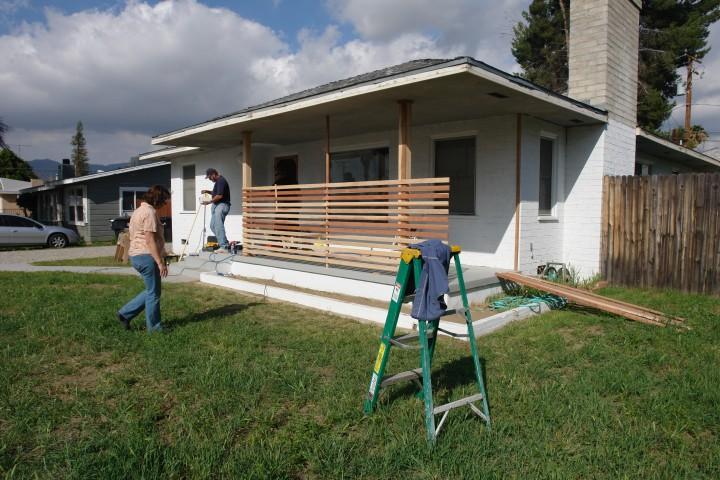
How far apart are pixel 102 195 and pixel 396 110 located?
17.7m

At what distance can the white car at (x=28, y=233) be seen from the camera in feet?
59.5

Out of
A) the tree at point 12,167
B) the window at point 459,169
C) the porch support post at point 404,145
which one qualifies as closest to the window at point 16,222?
the window at point 459,169

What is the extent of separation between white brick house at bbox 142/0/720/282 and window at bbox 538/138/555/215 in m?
0.02

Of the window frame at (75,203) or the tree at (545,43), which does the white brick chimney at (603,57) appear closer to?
the tree at (545,43)

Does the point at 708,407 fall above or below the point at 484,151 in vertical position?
below

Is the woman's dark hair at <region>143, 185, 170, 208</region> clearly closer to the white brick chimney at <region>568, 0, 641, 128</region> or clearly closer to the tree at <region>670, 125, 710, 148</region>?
the white brick chimney at <region>568, 0, 641, 128</region>

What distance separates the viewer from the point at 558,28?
25297mm

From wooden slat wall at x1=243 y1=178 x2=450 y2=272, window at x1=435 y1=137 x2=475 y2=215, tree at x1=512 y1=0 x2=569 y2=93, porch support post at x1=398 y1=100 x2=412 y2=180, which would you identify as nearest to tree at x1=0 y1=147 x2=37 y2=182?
tree at x1=512 y1=0 x2=569 y2=93

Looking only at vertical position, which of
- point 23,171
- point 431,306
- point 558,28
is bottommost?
point 431,306

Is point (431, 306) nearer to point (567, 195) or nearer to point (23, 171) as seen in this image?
point (567, 195)

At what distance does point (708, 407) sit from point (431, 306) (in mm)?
2242

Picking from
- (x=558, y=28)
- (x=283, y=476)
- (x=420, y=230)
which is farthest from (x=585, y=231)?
(x=558, y=28)

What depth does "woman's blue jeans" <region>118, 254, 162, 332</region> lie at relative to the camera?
544cm

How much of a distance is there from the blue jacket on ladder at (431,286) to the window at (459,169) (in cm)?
565
